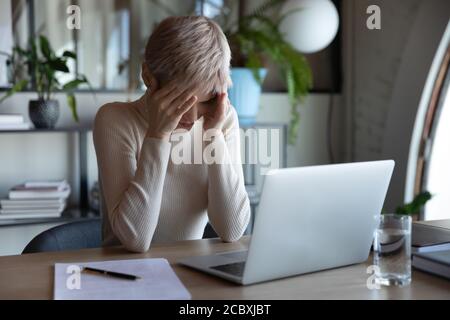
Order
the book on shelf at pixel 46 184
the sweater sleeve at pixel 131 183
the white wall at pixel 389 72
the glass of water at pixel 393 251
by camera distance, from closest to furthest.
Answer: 1. the glass of water at pixel 393 251
2. the sweater sleeve at pixel 131 183
3. the book on shelf at pixel 46 184
4. the white wall at pixel 389 72

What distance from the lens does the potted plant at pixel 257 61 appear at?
3.01 meters

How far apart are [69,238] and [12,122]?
4.38 feet

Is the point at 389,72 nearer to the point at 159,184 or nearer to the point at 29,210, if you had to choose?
the point at 29,210

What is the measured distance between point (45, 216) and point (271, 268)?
190 cm

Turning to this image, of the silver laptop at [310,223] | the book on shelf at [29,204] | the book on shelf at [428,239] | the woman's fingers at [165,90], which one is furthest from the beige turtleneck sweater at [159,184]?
the book on shelf at [29,204]

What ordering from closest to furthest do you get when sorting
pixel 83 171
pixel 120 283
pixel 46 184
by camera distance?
pixel 120 283 < pixel 46 184 < pixel 83 171

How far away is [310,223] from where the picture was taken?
112cm

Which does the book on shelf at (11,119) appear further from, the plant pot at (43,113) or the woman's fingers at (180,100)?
the woman's fingers at (180,100)

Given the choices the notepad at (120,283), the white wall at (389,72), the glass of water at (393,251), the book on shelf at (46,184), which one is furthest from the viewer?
the white wall at (389,72)

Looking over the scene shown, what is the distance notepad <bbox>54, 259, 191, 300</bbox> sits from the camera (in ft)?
3.29

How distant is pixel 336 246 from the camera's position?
47.2 inches

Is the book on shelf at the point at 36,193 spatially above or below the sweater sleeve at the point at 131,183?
below

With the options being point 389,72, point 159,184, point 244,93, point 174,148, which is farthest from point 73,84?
point 389,72

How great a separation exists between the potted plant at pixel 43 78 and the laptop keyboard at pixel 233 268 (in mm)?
1801
